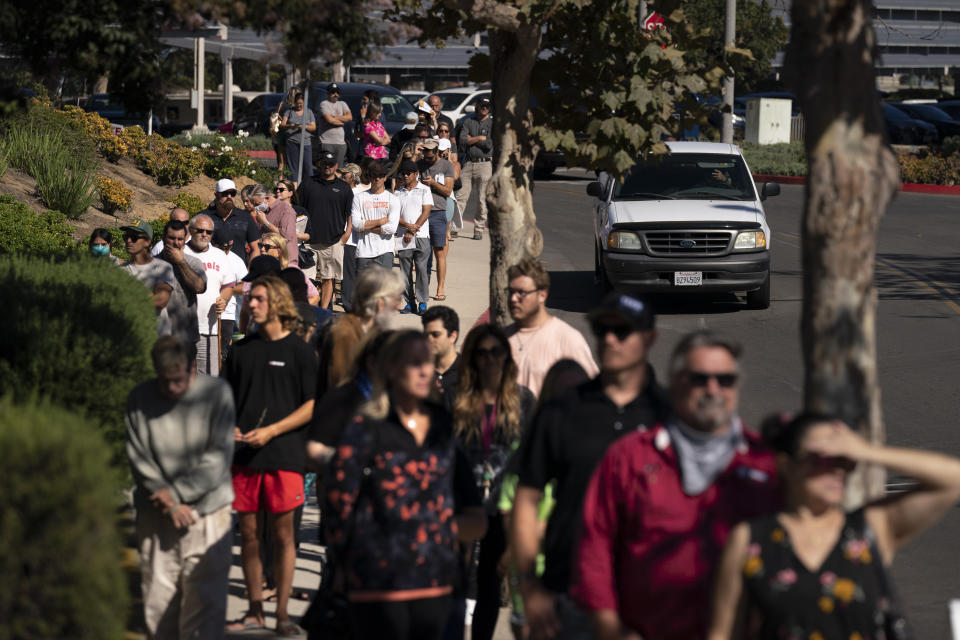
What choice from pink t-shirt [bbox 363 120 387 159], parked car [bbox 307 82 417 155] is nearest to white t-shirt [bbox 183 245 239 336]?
pink t-shirt [bbox 363 120 387 159]

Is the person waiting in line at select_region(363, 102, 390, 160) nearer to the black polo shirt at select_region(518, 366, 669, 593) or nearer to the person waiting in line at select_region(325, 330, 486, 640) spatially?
the person waiting in line at select_region(325, 330, 486, 640)

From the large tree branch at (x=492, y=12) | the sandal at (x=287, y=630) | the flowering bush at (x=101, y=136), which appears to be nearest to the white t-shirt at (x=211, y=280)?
the large tree branch at (x=492, y=12)

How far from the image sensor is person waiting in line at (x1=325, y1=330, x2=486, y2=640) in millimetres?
5020

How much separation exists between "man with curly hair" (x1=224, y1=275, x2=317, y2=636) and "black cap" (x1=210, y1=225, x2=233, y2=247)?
214 inches

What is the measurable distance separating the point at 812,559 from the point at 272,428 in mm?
3931

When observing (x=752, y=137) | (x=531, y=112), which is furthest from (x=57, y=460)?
(x=752, y=137)

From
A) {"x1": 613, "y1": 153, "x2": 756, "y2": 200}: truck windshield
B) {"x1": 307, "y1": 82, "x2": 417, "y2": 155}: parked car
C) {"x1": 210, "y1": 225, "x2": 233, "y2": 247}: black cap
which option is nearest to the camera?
{"x1": 210, "y1": 225, "x2": 233, "y2": 247}: black cap

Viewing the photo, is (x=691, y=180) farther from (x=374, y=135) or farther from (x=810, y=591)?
(x=810, y=591)

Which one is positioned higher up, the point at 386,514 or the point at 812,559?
the point at 812,559

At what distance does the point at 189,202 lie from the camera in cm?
1998

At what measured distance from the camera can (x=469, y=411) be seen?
6297 millimetres

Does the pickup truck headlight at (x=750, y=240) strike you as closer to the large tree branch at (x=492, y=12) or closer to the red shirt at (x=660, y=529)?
the large tree branch at (x=492, y=12)

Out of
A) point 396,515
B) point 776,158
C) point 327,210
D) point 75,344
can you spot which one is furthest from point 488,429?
point 776,158

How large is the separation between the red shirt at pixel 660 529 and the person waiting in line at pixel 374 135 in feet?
59.9
